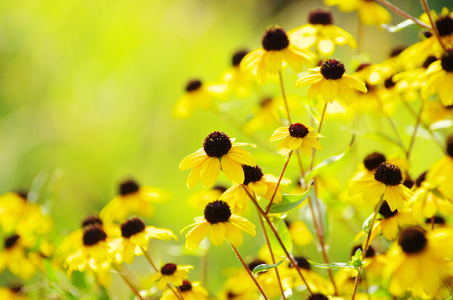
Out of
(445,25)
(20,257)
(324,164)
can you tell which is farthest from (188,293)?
(445,25)

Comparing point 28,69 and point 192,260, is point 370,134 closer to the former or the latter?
point 192,260

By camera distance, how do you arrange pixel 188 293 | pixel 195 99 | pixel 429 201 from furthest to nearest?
pixel 195 99 → pixel 188 293 → pixel 429 201

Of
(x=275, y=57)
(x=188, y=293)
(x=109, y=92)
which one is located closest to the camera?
(x=188, y=293)

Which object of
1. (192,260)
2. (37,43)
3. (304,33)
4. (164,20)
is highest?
(304,33)

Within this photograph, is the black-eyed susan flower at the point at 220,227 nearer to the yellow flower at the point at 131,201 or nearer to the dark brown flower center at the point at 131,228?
the dark brown flower center at the point at 131,228

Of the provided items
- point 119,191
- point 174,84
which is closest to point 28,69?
point 174,84

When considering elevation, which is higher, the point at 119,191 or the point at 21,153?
the point at 119,191

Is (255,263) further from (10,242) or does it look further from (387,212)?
(10,242)
